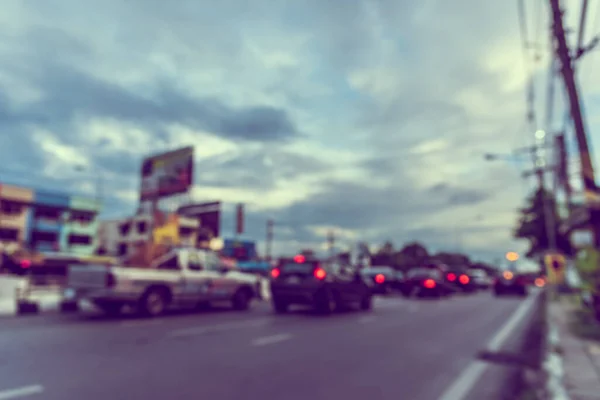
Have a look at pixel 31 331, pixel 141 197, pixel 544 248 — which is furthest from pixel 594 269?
pixel 544 248

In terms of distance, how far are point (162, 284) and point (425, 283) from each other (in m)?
18.2

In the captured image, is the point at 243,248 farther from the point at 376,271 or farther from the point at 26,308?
the point at 26,308

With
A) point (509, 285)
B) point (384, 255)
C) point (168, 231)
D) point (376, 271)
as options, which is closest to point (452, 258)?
point (384, 255)

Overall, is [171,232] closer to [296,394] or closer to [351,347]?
[351,347]

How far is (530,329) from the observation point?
13609 millimetres

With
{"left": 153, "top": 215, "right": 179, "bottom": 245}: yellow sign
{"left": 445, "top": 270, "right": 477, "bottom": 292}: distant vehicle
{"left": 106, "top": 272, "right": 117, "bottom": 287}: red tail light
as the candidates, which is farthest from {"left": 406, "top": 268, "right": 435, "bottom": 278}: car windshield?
{"left": 153, "top": 215, "right": 179, "bottom": 245}: yellow sign

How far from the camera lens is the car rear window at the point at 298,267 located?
52.4ft

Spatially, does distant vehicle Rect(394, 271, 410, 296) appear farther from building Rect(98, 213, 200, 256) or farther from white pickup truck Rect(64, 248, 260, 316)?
building Rect(98, 213, 200, 256)

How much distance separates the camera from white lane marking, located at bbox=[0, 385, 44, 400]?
5109 millimetres

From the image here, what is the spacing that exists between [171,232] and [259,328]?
39.0m

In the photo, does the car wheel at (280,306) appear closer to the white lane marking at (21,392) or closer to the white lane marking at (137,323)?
the white lane marking at (137,323)

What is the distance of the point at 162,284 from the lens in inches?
568

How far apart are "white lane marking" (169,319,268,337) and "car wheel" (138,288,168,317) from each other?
2815mm

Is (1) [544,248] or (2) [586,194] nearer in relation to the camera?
(2) [586,194]
